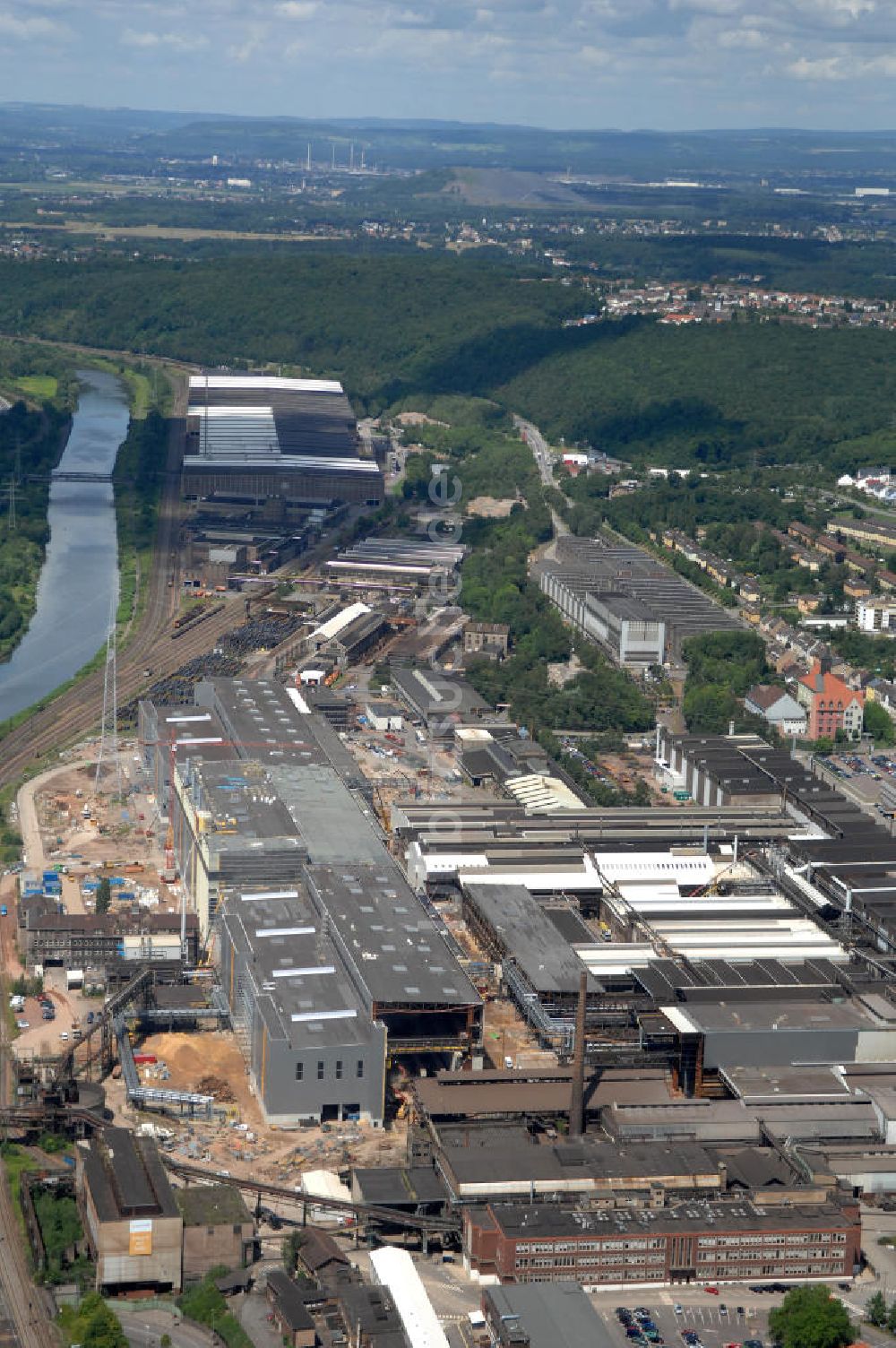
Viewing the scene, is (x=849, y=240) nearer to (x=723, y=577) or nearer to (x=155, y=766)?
(x=723, y=577)

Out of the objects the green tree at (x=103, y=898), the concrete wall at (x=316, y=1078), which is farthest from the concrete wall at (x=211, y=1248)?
the green tree at (x=103, y=898)

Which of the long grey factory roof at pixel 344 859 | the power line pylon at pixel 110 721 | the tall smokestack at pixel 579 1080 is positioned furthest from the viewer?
the power line pylon at pixel 110 721

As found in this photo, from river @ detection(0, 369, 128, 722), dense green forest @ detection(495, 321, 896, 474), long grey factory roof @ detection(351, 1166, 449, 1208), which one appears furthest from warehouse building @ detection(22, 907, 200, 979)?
dense green forest @ detection(495, 321, 896, 474)

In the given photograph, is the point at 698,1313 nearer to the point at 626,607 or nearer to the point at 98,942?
the point at 98,942

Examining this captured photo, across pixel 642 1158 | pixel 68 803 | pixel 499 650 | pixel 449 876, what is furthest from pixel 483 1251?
pixel 499 650

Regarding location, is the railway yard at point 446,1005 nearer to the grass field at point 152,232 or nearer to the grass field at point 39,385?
the grass field at point 39,385
